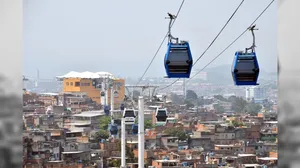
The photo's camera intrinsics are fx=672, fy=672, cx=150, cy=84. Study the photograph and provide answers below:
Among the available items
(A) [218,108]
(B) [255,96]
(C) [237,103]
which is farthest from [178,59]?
(C) [237,103]

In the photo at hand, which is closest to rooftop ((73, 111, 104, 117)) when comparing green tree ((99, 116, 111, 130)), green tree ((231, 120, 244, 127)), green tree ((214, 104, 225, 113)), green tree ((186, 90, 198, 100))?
green tree ((99, 116, 111, 130))

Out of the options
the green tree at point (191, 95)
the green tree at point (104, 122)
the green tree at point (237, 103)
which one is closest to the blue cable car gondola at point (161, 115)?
the green tree at point (104, 122)

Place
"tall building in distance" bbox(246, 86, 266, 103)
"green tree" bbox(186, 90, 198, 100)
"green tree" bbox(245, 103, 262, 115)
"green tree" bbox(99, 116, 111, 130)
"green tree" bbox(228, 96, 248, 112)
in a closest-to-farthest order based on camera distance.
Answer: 1. "green tree" bbox(99, 116, 111, 130)
2. "green tree" bbox(245, 103, 262, 115)
3. "tall building in distance" bbox(246, 86, 266, 103)
4. "green tree" bbox(186, 90, 198, 100)
5. "green tree" bbox(228, 96, 248, 112)

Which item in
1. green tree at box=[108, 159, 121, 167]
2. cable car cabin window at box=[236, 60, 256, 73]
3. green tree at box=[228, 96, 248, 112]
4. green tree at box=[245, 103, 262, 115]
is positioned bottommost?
green tree at box=[108, 159, 121, 167]

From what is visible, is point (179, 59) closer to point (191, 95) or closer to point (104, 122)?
point (104, 122)

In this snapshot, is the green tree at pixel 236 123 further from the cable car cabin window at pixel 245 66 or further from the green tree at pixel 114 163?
the cable car cabin window at pixel 245 66

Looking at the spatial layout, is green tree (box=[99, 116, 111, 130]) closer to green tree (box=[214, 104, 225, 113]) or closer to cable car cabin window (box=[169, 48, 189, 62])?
green tree (box=[214, 104, 225, 113])
